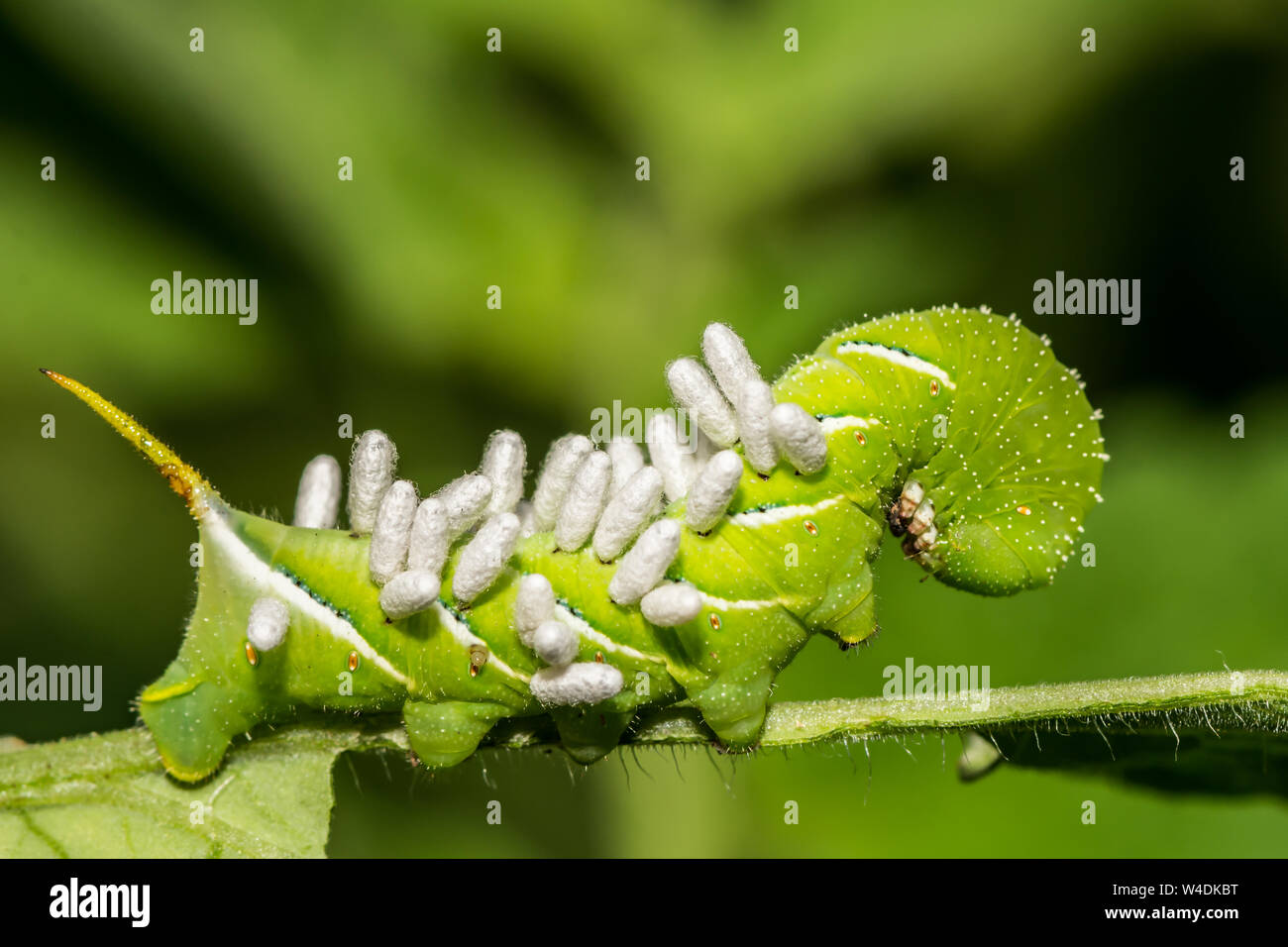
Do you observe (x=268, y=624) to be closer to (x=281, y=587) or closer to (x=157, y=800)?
(x=281, y=587)

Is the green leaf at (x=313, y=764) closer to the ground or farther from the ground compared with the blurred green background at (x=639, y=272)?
closer to the ground

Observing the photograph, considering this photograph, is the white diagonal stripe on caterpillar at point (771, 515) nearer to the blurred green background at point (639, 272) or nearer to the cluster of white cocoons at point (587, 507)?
the cluster of white cocoons at point (587, 507)

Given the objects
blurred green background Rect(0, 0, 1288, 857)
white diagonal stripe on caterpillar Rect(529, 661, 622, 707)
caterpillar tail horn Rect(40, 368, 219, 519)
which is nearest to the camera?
white diagonal stripe on caterpillar Rect(529, 661, 622, 707)

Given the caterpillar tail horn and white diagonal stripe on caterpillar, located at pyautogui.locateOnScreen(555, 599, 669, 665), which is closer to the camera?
→ the caterpillar tail horn

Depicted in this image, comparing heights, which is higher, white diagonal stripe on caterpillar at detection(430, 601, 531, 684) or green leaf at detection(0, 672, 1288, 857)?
white diagonal stripe on caterpillar at detection(430, 601, 531, 684)

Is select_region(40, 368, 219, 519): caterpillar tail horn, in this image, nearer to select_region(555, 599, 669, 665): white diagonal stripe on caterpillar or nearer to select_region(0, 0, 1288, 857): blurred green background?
select_region(555, 599, 669, 665): white diagonal stripe on caterpillar

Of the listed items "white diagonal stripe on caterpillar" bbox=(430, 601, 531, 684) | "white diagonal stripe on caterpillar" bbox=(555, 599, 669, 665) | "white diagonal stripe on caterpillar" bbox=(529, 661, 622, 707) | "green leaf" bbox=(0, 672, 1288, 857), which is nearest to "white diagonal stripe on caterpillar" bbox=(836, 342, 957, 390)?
"green leaf" bbox=(0, 672, 1288, 857)

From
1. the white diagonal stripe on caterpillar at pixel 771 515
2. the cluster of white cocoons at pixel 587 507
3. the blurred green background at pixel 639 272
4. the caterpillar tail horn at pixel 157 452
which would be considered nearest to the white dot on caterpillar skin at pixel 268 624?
the cluster of white cocoons at pixel 587 507
